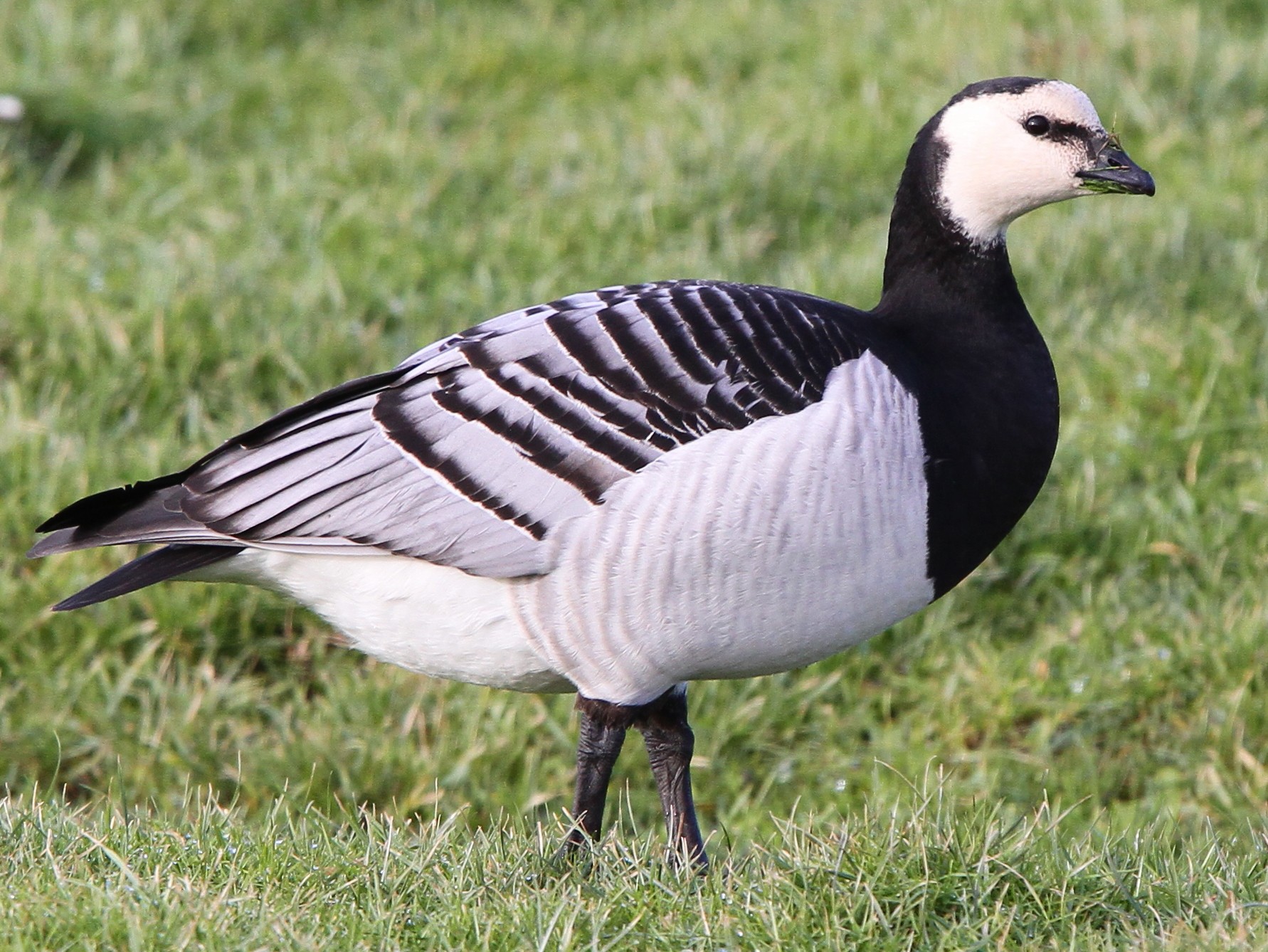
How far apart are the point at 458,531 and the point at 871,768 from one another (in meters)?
1.74

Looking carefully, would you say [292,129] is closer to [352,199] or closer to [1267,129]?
[352,199]

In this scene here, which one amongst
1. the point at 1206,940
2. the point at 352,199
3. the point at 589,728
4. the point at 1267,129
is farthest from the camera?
the point at 1267,129

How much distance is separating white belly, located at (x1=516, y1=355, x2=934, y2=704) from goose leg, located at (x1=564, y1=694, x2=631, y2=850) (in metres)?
0.15

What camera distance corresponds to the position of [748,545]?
11.5 ft

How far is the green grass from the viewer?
319cm

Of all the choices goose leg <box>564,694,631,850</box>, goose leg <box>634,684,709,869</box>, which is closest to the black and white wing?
goose leg <box>564,694,631,850</box>

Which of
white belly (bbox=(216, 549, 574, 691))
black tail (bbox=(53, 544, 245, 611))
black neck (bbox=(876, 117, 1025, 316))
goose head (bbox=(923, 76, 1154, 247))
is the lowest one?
white belly (bbox=(216, 549, 574, 691))

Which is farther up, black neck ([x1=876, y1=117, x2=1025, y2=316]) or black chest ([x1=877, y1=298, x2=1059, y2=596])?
black neck ([x1=876, y1=117, x2=1025, y2=316])

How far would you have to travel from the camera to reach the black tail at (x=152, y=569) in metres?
3.81

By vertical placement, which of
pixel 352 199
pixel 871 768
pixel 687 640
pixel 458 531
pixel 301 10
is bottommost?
pixel 871 768

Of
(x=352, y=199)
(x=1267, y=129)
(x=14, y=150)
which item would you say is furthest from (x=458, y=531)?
(x=1267, y=129)

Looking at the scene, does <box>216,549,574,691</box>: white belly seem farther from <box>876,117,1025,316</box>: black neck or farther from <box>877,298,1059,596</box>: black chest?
<box>876,117,1025,316</box>: black neck

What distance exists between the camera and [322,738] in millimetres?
4648

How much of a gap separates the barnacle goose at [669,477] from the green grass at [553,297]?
0.44 meters
